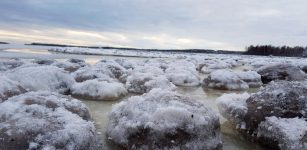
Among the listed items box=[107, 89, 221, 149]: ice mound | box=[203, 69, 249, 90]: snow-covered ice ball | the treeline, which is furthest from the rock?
the treeline

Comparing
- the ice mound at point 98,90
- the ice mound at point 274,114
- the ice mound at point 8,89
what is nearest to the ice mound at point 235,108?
the ice mound at point 274,114

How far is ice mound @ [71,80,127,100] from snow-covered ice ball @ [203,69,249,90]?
305cm

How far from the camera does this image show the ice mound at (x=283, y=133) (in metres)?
3.81

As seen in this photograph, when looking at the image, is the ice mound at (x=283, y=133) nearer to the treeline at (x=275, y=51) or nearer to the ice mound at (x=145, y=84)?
Answer: the ice mound at (x=145, y=84)

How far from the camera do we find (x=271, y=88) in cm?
502

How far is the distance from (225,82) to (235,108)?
4.58 metres

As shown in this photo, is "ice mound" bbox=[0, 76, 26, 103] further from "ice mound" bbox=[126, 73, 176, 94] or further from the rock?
the rock

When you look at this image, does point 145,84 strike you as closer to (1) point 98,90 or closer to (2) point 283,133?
(1) point 98,90

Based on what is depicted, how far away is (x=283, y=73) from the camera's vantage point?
10.1 m

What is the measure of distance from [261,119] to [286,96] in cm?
51

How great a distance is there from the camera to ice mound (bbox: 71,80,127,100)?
697cm

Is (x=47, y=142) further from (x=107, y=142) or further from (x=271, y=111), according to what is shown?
(x=271, y=111)

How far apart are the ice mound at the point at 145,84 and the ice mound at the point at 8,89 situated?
2796 millimetres

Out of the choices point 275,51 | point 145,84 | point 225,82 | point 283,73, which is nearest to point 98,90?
point 145,84
